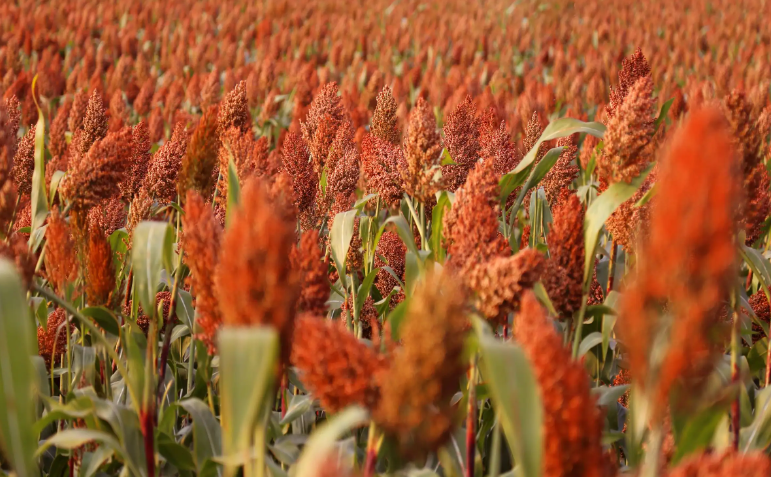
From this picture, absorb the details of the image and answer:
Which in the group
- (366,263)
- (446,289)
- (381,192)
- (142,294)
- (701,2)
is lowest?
(701,2)

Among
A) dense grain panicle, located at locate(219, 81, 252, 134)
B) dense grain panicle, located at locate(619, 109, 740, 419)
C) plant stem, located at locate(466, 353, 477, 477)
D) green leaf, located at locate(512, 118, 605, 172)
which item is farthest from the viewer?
dense grain panicle, located at locate(219, 81, 252, 134)

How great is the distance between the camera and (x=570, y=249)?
139 centimetres

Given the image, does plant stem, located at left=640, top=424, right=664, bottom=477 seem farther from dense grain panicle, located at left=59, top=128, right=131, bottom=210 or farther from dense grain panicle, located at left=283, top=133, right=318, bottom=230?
dense grain panicle, located at left=283, top=133, right=318, bottom=230

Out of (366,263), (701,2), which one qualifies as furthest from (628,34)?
(366,263)

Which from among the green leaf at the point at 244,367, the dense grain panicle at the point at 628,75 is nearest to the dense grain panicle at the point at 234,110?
the dense grain panicle at the point at 628,75

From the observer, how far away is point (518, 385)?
29.7 inches

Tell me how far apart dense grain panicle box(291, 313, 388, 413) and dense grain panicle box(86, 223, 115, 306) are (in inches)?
27.5

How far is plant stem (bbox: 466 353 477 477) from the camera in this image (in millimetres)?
1092

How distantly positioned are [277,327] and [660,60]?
35.8ft

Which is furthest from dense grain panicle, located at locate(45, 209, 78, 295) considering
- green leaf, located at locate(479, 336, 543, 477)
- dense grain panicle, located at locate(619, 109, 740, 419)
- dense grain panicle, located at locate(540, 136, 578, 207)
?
dense grain panicle, located at locate(540, 136, 578, 207)

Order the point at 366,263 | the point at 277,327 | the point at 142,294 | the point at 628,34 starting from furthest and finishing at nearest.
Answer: the point at 628,34 < the point at 366,263 < the point at 142,294 < the point at 277,327

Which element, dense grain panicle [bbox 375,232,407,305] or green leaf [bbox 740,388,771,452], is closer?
green leaf [bbox 740,388,771,452]

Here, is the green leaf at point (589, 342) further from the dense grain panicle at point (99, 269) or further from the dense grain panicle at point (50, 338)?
the dense grain panicle at point (50, 338)

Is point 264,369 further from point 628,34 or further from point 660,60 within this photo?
point 628,34
